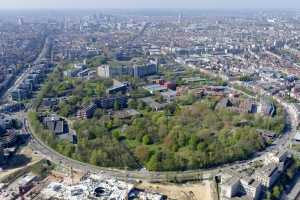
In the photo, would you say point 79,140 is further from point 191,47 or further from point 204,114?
point 191,47

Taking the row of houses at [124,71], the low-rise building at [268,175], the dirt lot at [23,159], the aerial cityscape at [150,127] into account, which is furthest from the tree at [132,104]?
the low-rise building at [268,175]

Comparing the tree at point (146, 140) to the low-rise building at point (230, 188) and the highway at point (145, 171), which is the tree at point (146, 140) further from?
the low-rise building at point (230, 188)

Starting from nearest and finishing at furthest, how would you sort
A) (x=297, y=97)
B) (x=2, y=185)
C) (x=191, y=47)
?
(x=2, y=185)
(x=297, y=97)
(x=191, y=47)

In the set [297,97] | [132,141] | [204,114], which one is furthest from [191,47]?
[132,141]

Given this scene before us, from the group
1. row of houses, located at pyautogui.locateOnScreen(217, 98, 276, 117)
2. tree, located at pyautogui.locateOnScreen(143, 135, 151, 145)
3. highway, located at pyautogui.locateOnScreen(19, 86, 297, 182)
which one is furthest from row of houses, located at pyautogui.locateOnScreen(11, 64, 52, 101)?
row of houses, located at pyautogui.locateOnScreen(217, 98, 276, 117)

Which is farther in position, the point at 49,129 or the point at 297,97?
the point at 297,97

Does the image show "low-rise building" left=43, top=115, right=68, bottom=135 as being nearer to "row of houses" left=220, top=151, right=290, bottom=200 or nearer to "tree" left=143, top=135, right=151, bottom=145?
"tree" left=143, top=135, right=151, bottom=145

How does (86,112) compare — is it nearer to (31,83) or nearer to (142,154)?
(142,154)
